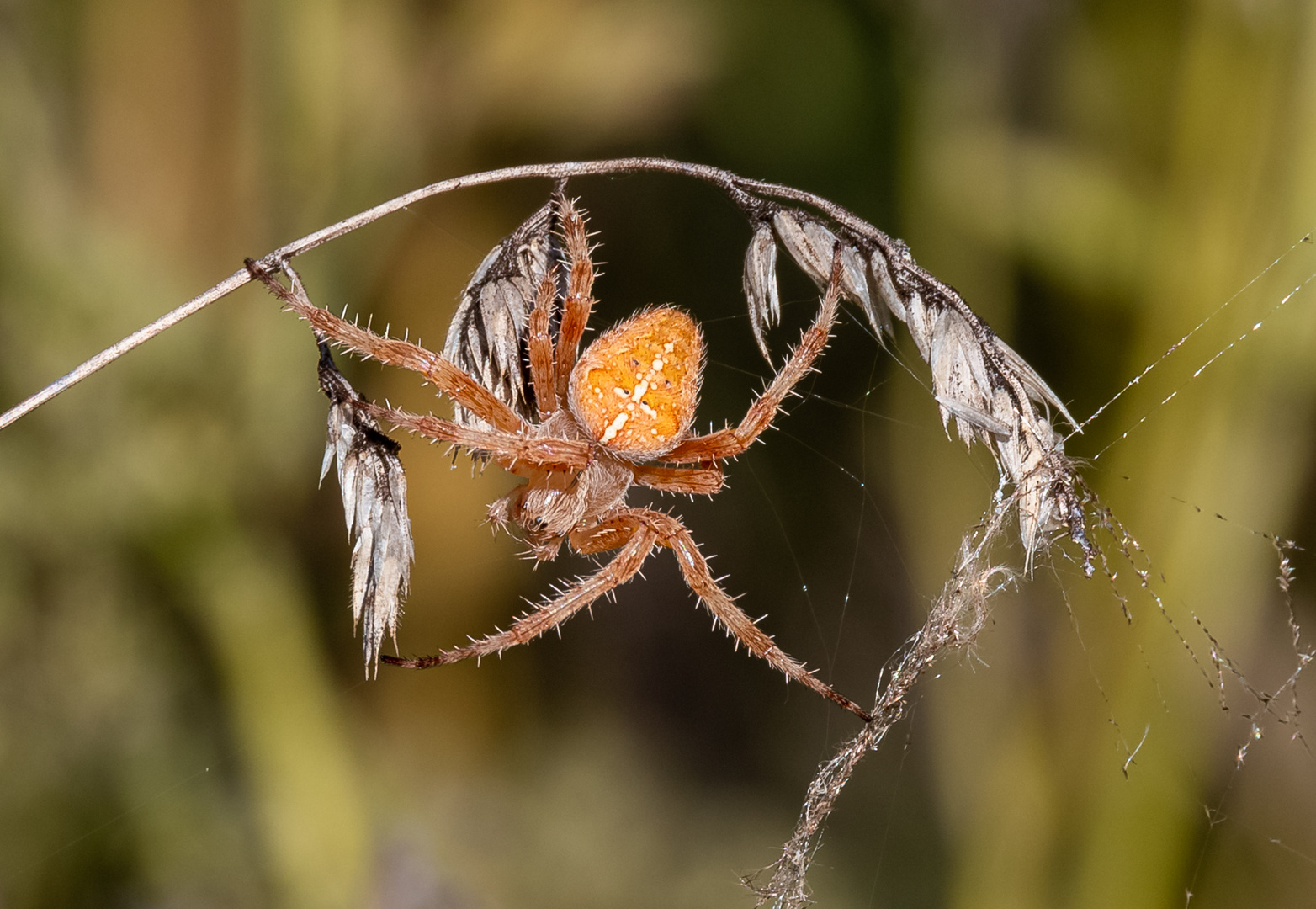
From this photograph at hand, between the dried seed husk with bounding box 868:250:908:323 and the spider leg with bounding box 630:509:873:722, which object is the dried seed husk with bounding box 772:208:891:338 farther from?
the spider leg with bounding box 630:509:873:722

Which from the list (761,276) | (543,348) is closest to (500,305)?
(543,348)

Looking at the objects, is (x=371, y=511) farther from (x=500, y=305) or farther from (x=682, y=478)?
(x=682, y=478)

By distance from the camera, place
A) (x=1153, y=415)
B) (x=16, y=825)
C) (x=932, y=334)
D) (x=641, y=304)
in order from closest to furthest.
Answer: (x=932, y=334), (x=1153, y=415), (x=16, y=825), (x=641, y=304)

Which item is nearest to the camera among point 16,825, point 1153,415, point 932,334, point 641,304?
point 932,334

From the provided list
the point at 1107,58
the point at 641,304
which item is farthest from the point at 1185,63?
the point at 641,304

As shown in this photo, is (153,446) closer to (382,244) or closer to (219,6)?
(382,244)

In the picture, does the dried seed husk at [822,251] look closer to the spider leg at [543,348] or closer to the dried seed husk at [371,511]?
the spider leg at [543,348]

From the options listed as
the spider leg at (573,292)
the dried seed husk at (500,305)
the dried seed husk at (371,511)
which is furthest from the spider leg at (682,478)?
the dried seed husk at (371,511)
